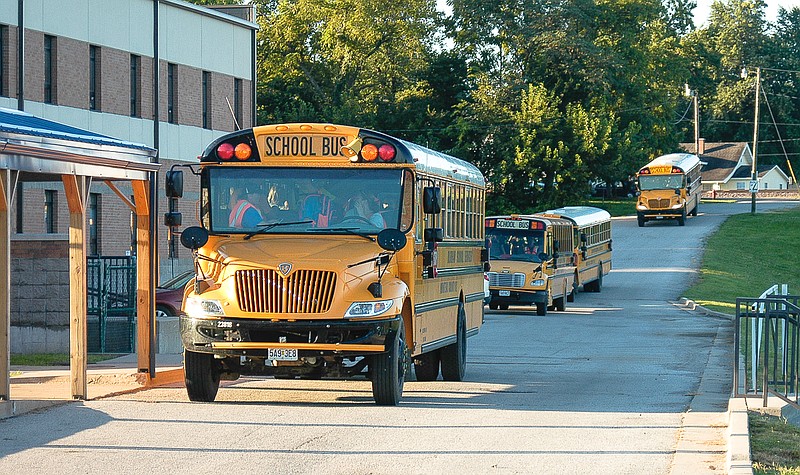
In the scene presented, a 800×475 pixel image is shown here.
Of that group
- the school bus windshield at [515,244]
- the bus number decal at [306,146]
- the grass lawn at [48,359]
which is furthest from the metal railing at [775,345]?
the school bus windshield at [515,244]

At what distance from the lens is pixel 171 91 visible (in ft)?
142

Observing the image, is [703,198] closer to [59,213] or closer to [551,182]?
[551,182]

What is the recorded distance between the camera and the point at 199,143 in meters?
45.0

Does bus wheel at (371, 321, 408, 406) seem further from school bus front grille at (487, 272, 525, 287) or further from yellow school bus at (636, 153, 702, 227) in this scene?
yellow school bus at (636, 153, 702, 227)

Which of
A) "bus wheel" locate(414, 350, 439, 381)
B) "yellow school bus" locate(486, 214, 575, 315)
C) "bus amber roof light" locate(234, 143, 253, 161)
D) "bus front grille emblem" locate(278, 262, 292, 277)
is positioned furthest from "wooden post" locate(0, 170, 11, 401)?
"yellow school bus" locate(486, 214, 575, 315)

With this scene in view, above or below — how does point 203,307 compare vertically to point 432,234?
below

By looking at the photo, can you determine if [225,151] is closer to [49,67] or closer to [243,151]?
[243,151]

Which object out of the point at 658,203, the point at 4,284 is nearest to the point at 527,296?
the point at 4,284

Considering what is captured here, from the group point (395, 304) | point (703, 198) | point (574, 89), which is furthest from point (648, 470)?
point (703, 198)

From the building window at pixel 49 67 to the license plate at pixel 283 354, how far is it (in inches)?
1039

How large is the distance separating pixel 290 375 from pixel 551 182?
203 ft

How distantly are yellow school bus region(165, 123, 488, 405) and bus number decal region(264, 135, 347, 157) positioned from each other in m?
0.01

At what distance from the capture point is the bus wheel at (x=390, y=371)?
13.1 meters

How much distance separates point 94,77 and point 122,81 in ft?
3.91
